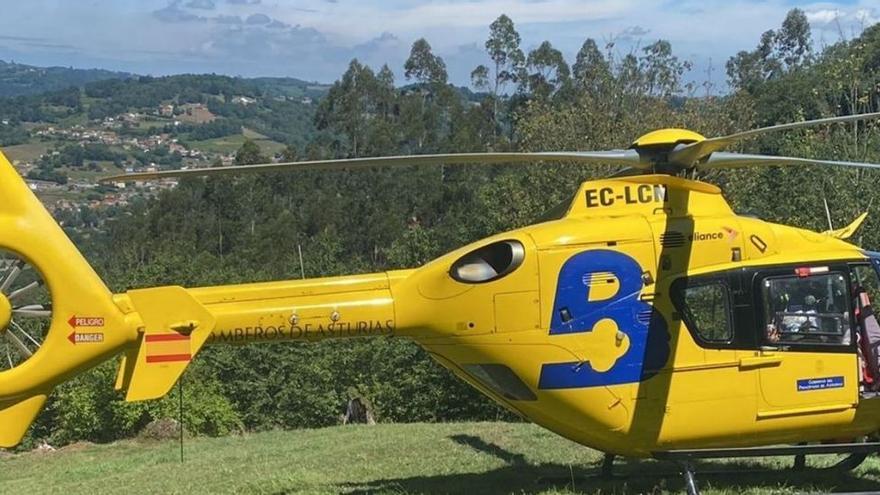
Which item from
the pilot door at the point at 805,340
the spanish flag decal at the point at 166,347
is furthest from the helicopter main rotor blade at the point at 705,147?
the spanish flag decal at the point at 166,347

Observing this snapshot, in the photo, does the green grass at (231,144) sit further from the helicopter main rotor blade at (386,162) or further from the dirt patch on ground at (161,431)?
the helicopter main rotor blade at (386,162)

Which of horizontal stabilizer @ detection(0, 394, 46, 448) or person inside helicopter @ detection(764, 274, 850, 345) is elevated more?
person inside helicopter @ detection(764, 274, 850, 345)

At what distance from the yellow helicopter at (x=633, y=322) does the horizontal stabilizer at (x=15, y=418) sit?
0.51 m

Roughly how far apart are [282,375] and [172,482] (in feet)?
69.0

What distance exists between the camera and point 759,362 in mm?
7887

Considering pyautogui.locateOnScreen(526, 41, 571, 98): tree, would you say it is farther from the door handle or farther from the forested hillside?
the door handle

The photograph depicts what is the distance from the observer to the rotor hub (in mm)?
7320

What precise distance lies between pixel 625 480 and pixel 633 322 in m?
1.89

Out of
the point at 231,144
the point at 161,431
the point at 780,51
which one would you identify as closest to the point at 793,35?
the point at 780,51

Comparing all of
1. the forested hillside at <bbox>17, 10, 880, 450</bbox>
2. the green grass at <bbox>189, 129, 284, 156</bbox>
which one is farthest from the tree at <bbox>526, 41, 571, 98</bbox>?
the green grass at <bbox>189, 129, 284, 156</bbox>

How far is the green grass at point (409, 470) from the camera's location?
8.75 meters

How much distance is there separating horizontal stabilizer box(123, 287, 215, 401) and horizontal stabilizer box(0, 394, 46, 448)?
757mm

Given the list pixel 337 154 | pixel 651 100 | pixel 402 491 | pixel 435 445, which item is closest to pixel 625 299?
pixel 402 491

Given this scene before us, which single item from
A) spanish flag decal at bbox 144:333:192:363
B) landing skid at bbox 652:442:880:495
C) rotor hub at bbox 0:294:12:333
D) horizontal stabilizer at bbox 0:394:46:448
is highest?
rotor hub at bbox 0:294:12:333
